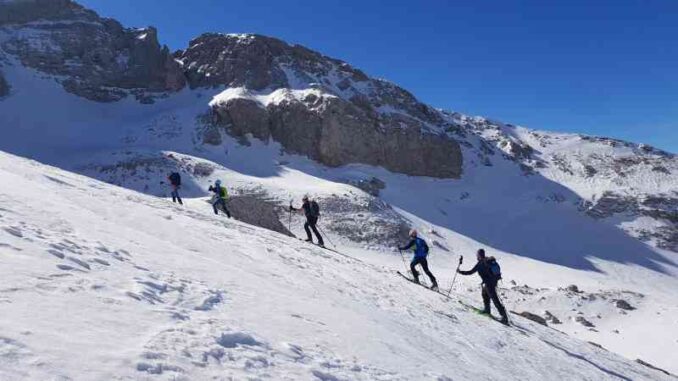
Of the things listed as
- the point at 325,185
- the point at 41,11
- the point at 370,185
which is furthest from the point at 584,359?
the point at 41,11

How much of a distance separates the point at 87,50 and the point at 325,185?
46.4 metres

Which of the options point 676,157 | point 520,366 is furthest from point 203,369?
point 676,157

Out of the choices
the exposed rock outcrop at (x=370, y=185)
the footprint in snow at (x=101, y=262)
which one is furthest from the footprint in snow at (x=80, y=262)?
the exposed rock outcrop at (x=370, y=185)

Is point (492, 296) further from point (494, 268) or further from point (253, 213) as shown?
point (253, 213)

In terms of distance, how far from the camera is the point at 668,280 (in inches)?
1951

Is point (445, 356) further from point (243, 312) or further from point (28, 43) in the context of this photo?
point (28, 43)

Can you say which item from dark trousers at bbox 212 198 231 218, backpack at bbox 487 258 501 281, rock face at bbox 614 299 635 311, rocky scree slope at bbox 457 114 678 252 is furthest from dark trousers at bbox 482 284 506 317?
rocky scree slope at bbox 457 114 678 252

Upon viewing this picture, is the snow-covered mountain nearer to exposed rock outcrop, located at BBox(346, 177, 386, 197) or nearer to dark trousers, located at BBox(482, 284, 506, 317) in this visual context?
exposed rock outcrop, located at BBox(346, 177, 386, 197)

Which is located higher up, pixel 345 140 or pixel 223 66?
pixel 223 66

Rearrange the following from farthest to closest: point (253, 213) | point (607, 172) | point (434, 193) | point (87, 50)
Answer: point (87, 50) → point (607, 172) → point (434, 193) → point (253, 213)

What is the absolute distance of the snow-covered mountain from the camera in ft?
31.9

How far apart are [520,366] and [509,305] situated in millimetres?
22570

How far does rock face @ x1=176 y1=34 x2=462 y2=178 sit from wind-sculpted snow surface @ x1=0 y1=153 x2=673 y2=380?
51.3 metres

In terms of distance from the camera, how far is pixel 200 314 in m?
7.08
